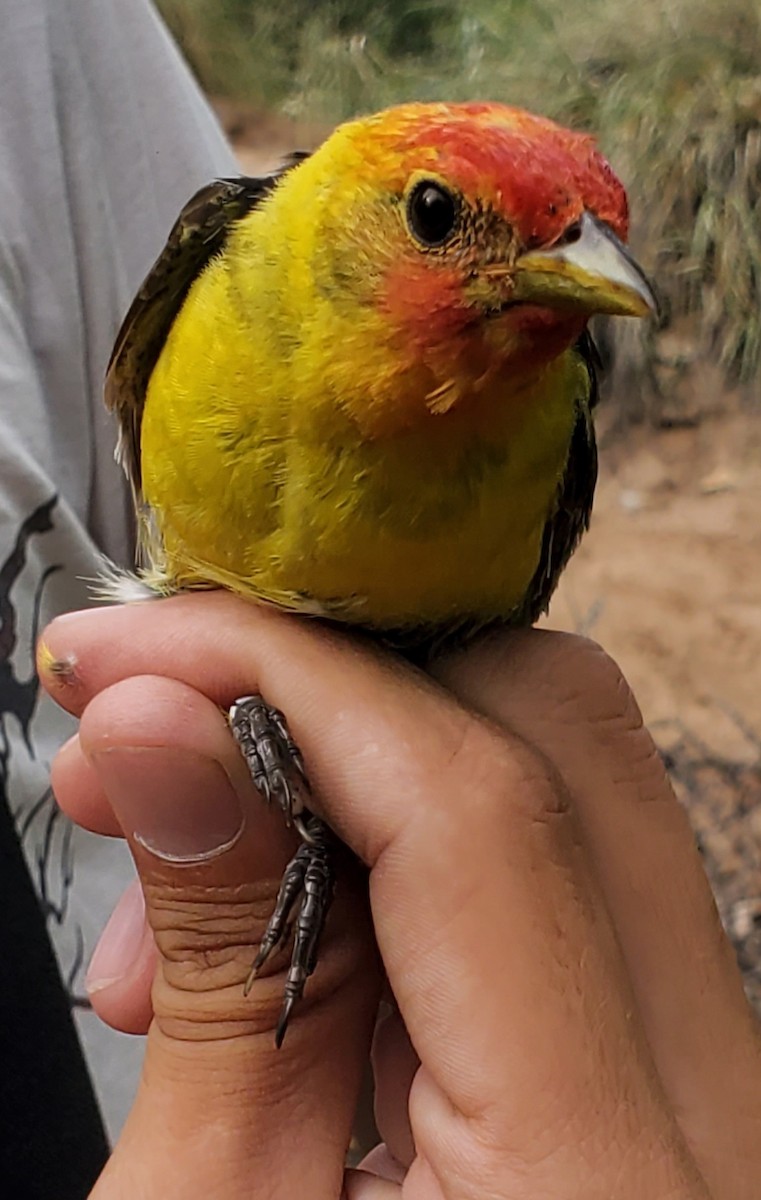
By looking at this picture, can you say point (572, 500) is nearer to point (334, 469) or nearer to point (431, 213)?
point (334, 469)

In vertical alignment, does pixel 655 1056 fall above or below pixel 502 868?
below

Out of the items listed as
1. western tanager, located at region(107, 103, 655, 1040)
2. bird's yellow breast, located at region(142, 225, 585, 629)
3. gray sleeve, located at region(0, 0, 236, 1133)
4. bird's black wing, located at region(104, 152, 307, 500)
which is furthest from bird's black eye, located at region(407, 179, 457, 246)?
gray sleeve, located at region(0, 0, 236, 1133)

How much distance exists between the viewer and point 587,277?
1312 mm

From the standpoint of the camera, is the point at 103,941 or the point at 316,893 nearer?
the point at 316,893

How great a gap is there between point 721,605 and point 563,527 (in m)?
3.20

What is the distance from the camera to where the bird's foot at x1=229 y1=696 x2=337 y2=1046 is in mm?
1577

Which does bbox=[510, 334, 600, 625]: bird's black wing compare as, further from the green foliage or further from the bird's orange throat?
the green foliage

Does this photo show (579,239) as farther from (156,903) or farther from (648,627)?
(648,627)

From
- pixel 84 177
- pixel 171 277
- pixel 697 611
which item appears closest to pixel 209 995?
pixel 171 277

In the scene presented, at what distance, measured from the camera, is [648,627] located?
5000 mm

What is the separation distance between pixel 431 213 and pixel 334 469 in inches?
13.4

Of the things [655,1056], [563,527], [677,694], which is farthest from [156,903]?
[677,694]

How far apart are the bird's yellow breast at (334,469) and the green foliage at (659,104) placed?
449 cm

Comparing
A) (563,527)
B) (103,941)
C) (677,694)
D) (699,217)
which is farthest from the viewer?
(699,217)
